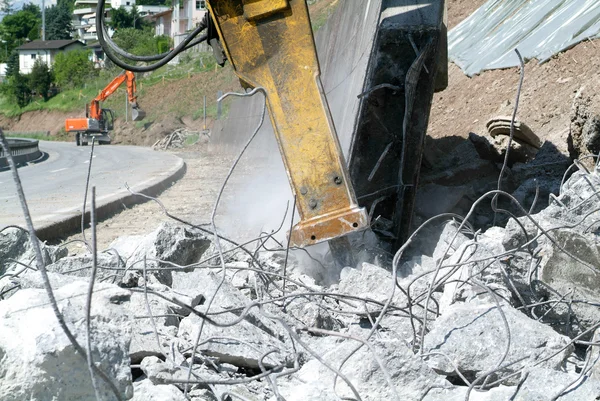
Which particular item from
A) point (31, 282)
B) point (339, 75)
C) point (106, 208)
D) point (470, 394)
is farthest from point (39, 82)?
point (470, 394)

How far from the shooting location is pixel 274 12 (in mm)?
4234

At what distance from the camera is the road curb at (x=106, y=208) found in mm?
7957

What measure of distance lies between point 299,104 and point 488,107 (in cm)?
770

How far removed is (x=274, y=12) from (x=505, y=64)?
9.38 meters

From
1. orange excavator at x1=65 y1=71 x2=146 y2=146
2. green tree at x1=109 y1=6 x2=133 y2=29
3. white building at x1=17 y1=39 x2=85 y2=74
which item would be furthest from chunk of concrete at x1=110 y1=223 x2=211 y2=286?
green tree at x1=109 y1=6 x2=133 y2=29

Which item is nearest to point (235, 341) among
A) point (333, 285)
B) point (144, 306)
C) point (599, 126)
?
point (144, 306)

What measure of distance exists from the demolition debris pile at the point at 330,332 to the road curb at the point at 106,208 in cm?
365

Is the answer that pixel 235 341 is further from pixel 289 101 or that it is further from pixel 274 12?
pixel 274 12

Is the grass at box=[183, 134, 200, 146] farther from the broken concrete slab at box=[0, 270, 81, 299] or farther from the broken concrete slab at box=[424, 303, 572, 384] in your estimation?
the broken concrete slab at box=[424, 303, 572, 384]

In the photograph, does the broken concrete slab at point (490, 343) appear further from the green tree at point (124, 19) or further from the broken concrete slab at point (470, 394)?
the green tree at point (124, 19)

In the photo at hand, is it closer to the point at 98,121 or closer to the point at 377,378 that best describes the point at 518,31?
the point at 377,378

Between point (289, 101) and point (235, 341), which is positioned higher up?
point (289, 101)

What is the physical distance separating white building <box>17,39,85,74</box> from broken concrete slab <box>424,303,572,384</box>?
104 metres

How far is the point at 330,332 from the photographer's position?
2.47 metres
